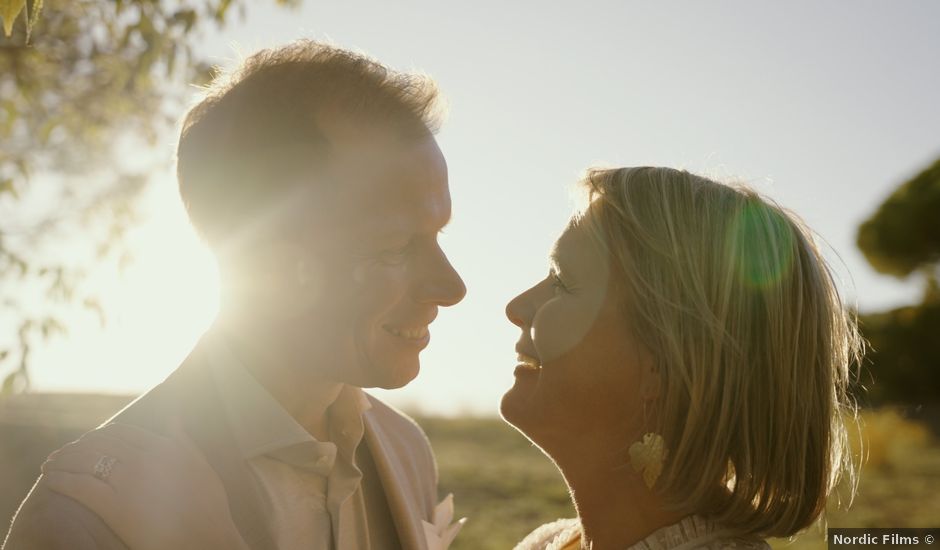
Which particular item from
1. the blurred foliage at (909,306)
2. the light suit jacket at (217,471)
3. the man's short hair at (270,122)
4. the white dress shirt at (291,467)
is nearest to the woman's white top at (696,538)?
the light suit jacket at (217,471)

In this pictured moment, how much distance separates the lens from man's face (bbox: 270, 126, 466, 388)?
2986mm

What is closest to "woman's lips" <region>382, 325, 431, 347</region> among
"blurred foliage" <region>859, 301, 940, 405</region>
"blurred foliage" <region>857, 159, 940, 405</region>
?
"blurred foliage" <region>857, 159, 940, 405</region>

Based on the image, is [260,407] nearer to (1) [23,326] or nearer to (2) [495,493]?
(1) [23,326]

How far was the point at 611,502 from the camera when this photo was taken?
321 cm

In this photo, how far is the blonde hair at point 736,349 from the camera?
9.91 feet

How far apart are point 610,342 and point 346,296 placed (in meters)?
0.89

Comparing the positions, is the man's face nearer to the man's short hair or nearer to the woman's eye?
the man's short hair

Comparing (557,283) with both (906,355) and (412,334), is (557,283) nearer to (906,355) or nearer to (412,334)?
(412,334)

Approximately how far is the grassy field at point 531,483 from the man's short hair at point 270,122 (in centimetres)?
560

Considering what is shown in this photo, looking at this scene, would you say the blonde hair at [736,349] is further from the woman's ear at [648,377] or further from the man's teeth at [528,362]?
the man's teeth at [528,362]

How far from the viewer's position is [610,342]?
317cm

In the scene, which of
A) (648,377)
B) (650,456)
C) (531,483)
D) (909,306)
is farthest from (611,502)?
(909,306)

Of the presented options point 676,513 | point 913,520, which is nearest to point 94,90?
point 676,513

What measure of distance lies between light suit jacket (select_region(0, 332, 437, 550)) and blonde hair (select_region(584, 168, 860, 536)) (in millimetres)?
982
